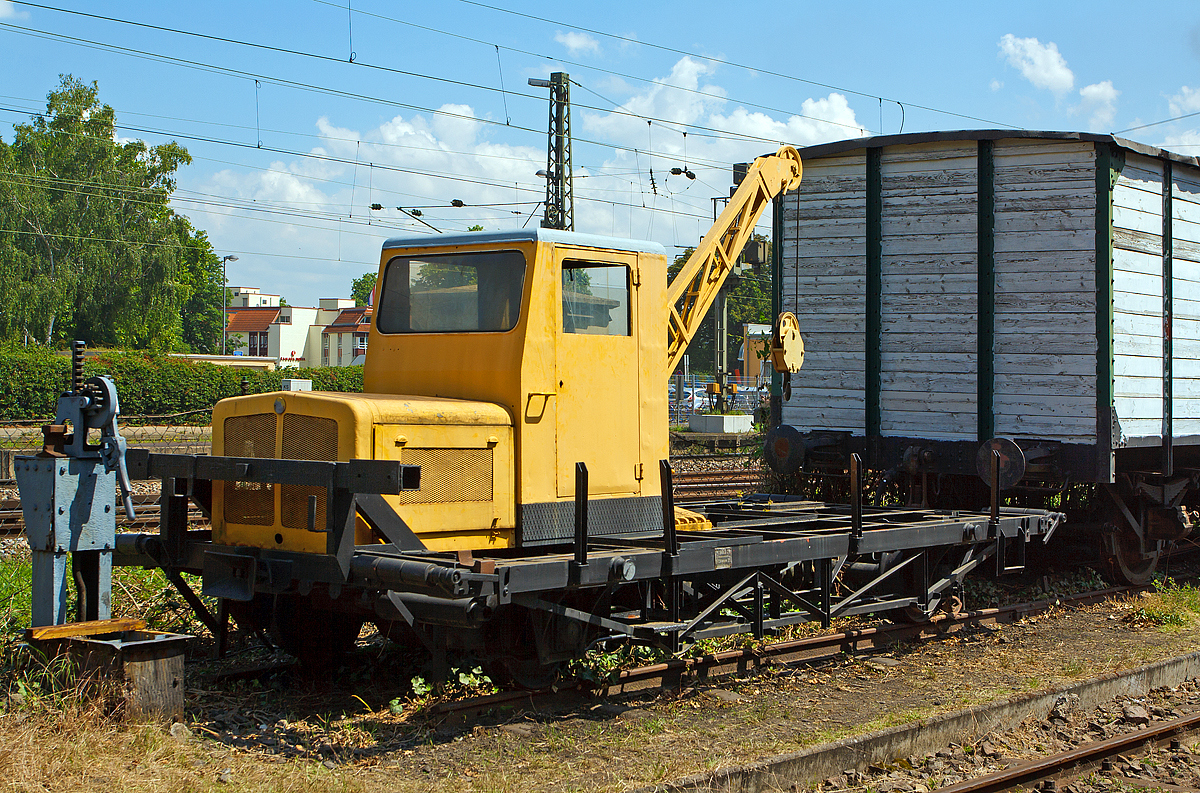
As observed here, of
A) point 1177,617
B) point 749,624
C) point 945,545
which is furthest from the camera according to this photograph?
point 1177,617

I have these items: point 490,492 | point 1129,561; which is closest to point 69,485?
point 490,492

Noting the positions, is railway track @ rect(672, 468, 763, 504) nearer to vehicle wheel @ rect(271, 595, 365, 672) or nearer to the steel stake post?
vehicle wheel @ rect(271, 595, 365, 672)

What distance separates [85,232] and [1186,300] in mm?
49566

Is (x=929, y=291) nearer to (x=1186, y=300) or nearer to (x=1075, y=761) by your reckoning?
(x=1186, y=300)

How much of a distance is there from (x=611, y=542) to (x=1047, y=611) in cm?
512

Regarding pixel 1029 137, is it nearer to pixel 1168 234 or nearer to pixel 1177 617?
pixel 1168 234

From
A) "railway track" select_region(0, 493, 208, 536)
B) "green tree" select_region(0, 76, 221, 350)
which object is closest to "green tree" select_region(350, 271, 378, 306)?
"green tree" select_region(0, 76, 221, 350)

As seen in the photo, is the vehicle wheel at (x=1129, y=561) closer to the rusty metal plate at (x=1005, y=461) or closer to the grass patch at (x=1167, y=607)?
the grass patch at (x=1167, y=607)

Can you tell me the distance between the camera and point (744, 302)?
8475 cm

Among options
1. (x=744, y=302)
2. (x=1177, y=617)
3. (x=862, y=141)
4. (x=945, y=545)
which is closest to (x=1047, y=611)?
(x=1177, y=617)

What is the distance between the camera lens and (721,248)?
29.1 ft

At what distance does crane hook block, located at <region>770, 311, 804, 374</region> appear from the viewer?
9258 mm

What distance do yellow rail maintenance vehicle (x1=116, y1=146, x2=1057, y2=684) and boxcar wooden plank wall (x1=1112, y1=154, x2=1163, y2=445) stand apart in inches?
136

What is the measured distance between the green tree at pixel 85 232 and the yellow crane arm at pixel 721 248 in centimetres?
4553
